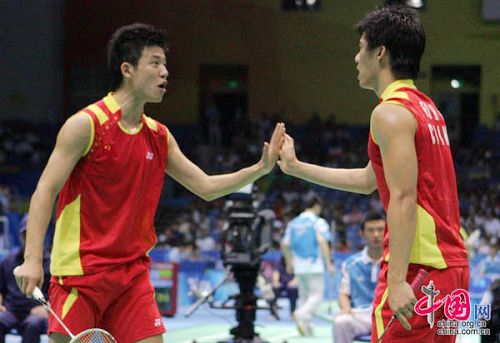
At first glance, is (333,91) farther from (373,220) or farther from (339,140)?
(373,220)

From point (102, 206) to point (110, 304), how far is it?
0.42m

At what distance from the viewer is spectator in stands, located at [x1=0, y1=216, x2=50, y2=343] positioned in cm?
756

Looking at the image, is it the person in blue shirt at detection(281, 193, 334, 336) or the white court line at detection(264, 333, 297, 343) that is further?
the person in blue shirt at detection(281, 193, 334, 336)

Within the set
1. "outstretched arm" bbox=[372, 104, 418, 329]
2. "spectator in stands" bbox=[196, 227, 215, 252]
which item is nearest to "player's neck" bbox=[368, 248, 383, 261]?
"outstretched arm" bbox=[372, 104, 418, 329]

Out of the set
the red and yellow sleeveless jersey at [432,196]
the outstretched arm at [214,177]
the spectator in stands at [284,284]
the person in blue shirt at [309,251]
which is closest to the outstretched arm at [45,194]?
the outstretched arm at [214,177]

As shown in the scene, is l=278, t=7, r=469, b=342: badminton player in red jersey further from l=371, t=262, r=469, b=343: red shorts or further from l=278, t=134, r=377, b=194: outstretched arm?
l=278, t=134, r=377, b=194: outstretched arm

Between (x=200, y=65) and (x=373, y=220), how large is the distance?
18.5m

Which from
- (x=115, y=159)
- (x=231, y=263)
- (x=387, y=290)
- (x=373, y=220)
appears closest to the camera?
(x=387, y=290)

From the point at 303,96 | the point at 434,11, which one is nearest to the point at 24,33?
the point at 303,96

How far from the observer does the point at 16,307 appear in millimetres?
7746

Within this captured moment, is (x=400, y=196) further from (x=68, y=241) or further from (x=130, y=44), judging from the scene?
(x=130, y=44)

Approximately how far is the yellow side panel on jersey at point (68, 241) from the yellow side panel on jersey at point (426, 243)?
1474mm

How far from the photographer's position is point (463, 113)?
24594 millimetres

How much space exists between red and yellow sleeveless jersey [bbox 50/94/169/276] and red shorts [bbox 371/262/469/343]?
1.19m
